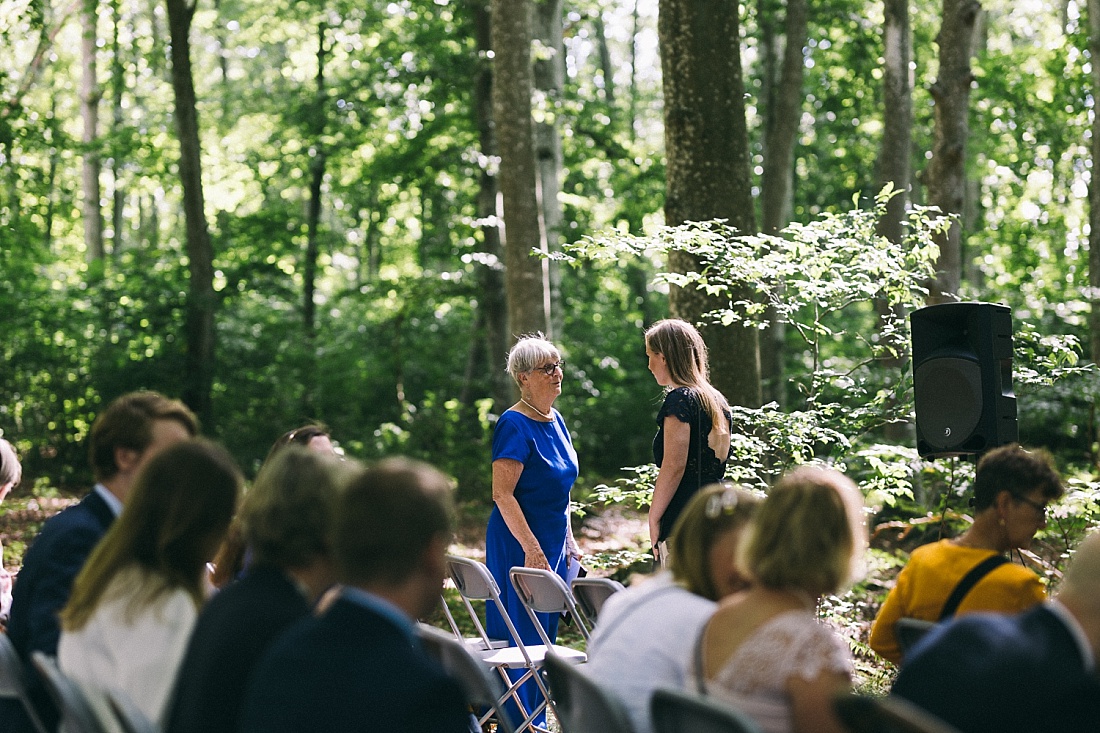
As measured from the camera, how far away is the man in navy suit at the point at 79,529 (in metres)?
3.24

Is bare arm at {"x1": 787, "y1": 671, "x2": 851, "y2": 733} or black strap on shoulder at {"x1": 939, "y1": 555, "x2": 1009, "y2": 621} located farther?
black strap on shoulder at {"x1": 939, "y1": 555, "x2": 1009, "y2": 621}

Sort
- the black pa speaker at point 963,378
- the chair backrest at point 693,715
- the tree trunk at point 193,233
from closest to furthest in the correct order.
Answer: the chair backrest at point 693,715 < the black pa speaker at point 963,378 < the tree trunk at point 193,233

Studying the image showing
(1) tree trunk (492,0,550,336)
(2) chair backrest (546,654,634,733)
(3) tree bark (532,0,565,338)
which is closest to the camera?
(2) chair backrest (546,654,634,733)

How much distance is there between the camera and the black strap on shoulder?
11.2ft

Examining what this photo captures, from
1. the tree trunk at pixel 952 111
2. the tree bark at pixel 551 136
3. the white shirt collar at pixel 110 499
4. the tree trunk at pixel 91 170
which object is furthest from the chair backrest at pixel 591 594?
the tree trunk at pixel 91 170

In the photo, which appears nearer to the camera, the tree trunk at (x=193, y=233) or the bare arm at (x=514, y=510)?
the bare arm at (x=514, y=510)

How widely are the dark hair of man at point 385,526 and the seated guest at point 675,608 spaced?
58cm

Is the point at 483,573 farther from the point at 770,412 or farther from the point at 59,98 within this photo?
the point at 59,98

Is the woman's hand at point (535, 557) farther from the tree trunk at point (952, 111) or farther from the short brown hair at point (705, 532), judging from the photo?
the tree trunk at point (952, 111)

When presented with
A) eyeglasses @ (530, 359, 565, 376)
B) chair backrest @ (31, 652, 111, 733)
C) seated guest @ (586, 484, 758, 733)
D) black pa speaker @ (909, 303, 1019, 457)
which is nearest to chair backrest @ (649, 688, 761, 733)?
seated guest @ (586, 484, 758, 733)

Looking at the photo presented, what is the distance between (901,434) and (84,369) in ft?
36.4

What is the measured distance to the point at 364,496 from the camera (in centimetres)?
254

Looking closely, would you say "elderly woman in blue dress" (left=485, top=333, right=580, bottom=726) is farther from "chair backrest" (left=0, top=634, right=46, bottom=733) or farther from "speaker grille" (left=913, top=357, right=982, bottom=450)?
"chair backrest" (left=0, top=634, right=46, bottom=733)

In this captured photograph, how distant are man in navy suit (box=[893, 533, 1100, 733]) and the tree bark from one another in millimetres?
10576
